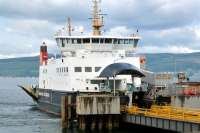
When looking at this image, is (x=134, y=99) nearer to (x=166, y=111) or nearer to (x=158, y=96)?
(x=158, y=96)

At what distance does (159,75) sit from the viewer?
2098 inches

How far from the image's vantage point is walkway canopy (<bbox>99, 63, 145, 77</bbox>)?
45594 millimetres

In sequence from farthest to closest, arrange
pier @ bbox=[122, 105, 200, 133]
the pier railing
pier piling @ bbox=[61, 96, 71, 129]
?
pier piling @ bbox=[61, 96, 71, 129], the pier railing, pier @ bbox=[122, 105, 200, 133]

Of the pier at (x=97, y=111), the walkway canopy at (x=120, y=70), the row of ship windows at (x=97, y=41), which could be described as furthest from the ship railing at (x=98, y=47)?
the pier at (x=97, y=111)

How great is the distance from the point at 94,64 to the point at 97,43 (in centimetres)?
276

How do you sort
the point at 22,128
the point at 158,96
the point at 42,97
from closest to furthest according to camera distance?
the point at 158,96, the point at 22,128, the point at 42,97

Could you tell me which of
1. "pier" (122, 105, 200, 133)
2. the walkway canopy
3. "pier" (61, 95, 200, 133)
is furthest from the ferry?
"pier" (122, 105, 200, 133)

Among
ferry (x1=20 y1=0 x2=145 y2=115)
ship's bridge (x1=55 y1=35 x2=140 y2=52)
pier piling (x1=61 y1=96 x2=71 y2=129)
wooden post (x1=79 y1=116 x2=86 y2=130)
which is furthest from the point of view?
ship's bridge (x1=55 y1=35 x2=140 y2=52)

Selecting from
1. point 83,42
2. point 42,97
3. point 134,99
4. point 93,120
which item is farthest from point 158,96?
point 42,97

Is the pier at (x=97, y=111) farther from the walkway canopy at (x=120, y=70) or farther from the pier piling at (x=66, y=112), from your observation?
the walkway canopy at (x=120, y=70)

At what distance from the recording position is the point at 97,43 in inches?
2056

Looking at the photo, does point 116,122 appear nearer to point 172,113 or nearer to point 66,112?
point 66,112

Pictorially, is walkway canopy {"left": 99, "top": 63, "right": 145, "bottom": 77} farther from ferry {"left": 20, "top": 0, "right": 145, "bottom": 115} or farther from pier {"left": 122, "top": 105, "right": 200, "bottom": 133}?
pier {"left": 122, "top": 105, "right": 200, "bottom": 133}

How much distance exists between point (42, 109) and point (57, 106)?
1131 centimetres
